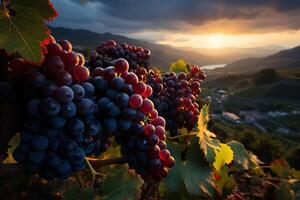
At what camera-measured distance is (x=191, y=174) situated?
2867 mm

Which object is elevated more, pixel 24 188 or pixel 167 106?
pixel 167 106

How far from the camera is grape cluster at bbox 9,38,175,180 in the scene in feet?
5.00

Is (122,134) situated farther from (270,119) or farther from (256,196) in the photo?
(270,119)

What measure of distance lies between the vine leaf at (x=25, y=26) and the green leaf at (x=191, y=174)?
1.71m

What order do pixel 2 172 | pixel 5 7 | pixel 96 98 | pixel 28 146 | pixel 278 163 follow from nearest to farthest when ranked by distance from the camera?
pixel 5 7
pixel 28 146
pixel 2 172
pixel 96 98
pixel 278 163

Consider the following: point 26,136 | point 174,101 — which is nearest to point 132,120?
point 26,136

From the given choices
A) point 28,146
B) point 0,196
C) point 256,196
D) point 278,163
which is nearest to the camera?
point 28,146

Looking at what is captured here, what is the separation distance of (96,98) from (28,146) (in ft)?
1.33

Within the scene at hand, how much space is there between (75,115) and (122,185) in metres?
0.58

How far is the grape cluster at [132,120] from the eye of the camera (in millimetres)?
1726

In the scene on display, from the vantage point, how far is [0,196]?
5715 millimetres

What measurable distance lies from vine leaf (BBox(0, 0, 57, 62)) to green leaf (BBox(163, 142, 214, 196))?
171 cm

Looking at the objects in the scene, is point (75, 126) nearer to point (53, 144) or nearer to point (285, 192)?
point (53, 144)

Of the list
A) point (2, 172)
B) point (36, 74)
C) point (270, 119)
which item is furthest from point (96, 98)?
point (270, 119)
